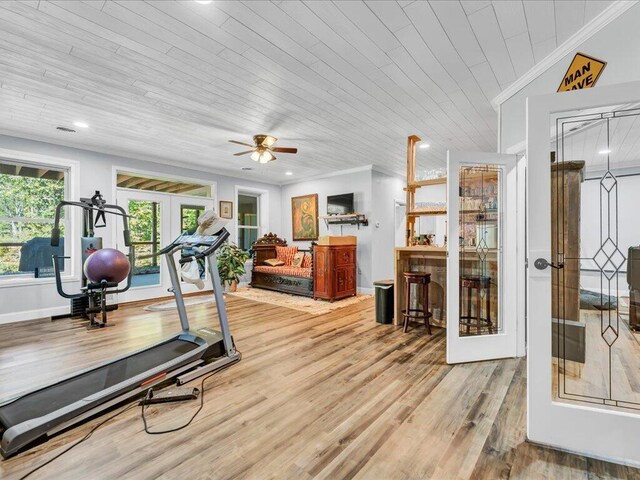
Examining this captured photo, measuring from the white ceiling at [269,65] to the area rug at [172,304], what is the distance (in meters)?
2.74

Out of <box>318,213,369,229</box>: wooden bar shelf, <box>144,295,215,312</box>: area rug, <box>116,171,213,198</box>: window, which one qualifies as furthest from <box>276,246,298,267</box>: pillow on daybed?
<box>116,171,213,198</box>: window

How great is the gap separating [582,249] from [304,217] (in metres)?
5.92

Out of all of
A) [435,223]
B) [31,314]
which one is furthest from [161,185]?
[435,223]

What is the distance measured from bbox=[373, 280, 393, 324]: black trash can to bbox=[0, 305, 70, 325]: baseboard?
188 inches

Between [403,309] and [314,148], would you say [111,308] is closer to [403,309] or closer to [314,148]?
[314,148]

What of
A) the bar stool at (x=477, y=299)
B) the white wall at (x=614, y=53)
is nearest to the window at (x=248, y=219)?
the bar stool at (x=477, y=299)

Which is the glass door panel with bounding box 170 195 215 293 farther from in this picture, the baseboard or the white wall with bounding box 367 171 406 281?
the white wall with bounding box 367 171 406 281

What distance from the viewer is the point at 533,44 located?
2.38 meters

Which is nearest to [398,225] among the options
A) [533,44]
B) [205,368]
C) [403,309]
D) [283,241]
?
[283,241]

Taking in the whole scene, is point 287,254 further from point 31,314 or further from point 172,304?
point 31,314

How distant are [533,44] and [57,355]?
16.8 ft

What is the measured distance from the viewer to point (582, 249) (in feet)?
6.32

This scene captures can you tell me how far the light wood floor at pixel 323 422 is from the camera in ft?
5.12

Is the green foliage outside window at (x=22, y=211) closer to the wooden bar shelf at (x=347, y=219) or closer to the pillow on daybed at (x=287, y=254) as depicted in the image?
the pillow on daybed at (x=287, y=254)
